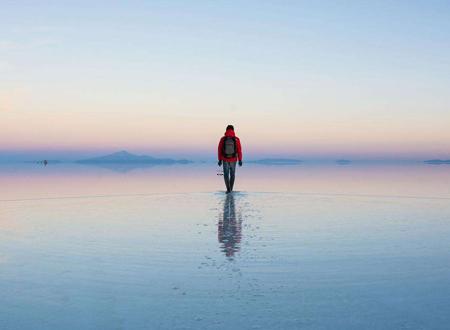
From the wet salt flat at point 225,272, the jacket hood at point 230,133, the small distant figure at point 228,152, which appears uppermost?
the jacket hood at point 230,133

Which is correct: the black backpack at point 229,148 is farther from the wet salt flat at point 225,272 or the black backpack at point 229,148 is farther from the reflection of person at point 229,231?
the wet salt flat at point 225,272

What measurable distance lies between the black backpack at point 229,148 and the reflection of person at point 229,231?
6.52 meters

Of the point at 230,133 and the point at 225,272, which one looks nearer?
the point at 225,272

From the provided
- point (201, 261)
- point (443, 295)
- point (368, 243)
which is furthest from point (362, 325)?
point (368, 243)

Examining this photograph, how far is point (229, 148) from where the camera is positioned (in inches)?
931

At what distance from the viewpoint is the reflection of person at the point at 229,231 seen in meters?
9.81

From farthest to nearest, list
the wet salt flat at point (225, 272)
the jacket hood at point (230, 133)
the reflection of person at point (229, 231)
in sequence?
the jacket hood at point (230, 133), the reflection of person at point (229, 231), the wet salt flat at point (225, 272)

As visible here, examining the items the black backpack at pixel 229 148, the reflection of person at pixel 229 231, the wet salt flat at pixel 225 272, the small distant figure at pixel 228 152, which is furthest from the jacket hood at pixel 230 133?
the wet salt flat at pixel 225 272

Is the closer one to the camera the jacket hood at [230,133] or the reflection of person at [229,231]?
the reflection of person at [229,231]

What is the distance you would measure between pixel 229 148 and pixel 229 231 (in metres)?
11.9


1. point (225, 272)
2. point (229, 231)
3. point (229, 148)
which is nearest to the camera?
point (225, 272)

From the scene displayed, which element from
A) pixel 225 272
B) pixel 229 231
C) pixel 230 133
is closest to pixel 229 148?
pixel 230 133

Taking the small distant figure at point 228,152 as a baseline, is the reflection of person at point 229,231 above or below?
below

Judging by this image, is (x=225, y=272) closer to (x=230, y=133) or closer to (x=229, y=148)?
(x=229, y=148)
